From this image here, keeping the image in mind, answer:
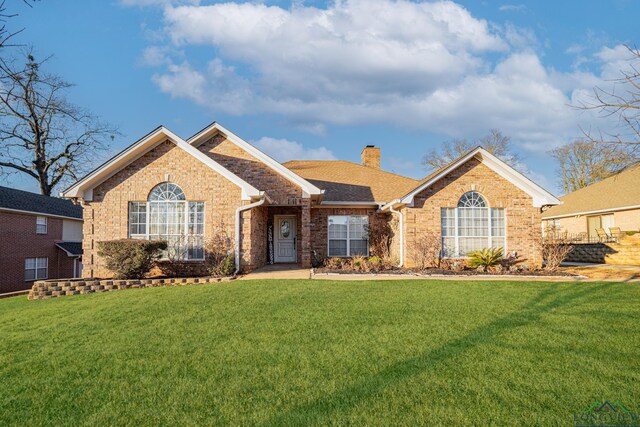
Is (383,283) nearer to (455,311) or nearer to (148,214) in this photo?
(455,311)

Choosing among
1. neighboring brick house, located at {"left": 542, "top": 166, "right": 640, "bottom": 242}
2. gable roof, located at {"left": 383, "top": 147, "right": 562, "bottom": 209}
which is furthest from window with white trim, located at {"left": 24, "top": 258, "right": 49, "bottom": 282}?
neighboring brick house, located at {"left": 542, "top": 166, "right": 640, "bottom": 242}

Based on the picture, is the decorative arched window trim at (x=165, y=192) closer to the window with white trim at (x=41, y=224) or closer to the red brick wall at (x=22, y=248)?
the red brick wall at (x=22, y=248)

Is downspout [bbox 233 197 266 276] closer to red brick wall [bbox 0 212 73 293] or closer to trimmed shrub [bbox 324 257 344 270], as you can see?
trimmed shrub [bbox 324 257 344 270]

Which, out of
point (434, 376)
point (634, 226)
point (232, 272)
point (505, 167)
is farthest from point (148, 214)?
point (634, 226)

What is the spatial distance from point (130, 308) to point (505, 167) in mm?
13296

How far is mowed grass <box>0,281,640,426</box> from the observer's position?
12.7 feet

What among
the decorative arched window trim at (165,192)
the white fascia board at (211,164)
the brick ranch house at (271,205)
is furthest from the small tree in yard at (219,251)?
the decorative arched window trim at (165,192)

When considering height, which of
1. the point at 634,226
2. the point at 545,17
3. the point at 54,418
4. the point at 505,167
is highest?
the point at 545,17

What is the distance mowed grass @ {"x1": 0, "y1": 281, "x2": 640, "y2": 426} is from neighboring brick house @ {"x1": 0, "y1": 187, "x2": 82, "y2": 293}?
15.9 metres

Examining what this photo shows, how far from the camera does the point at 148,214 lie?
1412 centimetres

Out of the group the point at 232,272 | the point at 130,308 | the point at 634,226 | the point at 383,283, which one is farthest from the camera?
the point at 634,226

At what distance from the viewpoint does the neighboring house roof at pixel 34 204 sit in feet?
71.1

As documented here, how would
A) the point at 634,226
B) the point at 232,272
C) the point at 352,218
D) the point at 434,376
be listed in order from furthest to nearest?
the point at 634,226, the point at 352,218, the point at 232,272, the point at 434,376

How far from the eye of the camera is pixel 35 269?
77.0 ft
